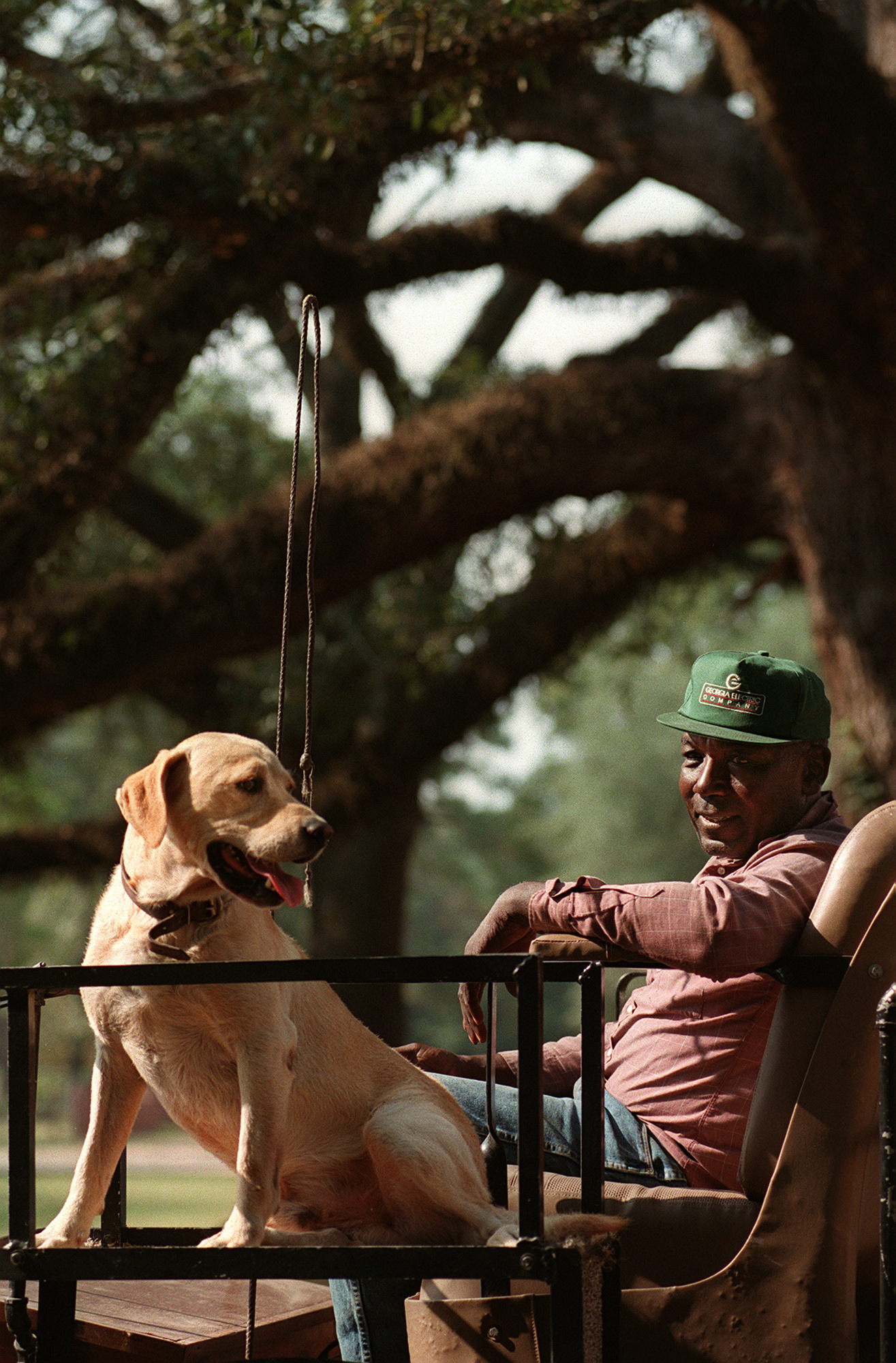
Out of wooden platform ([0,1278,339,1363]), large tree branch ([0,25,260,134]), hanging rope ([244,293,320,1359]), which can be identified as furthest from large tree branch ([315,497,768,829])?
hanging rope ([244,293,320,1359])

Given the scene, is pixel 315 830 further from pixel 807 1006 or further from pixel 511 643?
pixel 511 643

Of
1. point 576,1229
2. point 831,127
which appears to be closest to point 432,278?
point 831,127

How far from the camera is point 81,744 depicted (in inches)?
1426

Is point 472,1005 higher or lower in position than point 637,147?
lower

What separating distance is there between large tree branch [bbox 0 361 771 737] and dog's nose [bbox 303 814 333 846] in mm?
5625

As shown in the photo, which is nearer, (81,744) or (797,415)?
(797,415)

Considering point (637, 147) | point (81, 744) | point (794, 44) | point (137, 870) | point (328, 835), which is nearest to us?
point (328, 835)

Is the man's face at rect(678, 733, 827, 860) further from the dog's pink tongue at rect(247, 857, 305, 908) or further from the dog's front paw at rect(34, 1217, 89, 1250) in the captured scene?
the dog's front paw at rect(34, 1217, 89, 1250)

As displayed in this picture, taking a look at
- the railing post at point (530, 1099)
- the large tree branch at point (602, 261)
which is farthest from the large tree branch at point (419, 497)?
the railing post at point (530, 1099)

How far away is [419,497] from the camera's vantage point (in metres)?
8.09

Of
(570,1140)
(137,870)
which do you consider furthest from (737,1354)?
(137,870)

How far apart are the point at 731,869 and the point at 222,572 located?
18.5 ft

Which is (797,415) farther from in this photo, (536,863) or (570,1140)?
(536,863)

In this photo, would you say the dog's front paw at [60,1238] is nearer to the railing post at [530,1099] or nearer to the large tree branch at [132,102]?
the railing post at [530,1099]
